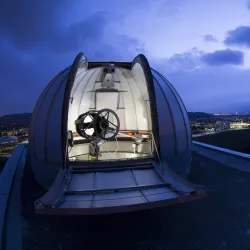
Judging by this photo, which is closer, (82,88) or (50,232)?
(50,232)

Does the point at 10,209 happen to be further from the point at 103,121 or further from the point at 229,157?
the point at 229,157

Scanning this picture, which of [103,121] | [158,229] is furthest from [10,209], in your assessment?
[103,121]

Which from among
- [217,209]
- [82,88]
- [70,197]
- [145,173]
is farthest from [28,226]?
[82,88]

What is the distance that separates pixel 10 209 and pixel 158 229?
3579 mm

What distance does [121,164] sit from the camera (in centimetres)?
611

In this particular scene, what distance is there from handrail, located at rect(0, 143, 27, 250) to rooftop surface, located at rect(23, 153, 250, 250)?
18 cm

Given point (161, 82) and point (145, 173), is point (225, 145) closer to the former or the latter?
point (161, 82)

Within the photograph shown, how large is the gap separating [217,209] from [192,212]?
2.06 ft

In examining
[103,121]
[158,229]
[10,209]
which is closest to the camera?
[158,229]

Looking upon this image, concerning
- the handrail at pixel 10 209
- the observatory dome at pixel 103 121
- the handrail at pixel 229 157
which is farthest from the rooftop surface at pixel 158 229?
the handrail at pixel 229 157

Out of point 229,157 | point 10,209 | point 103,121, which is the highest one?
point 103,121

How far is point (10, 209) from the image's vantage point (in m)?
5.66

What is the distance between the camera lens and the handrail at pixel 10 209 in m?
4.24

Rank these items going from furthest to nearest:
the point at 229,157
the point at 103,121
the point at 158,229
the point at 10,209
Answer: the point at 229,157, the point at 103,121, the point at 10,209, the point at 158,229
